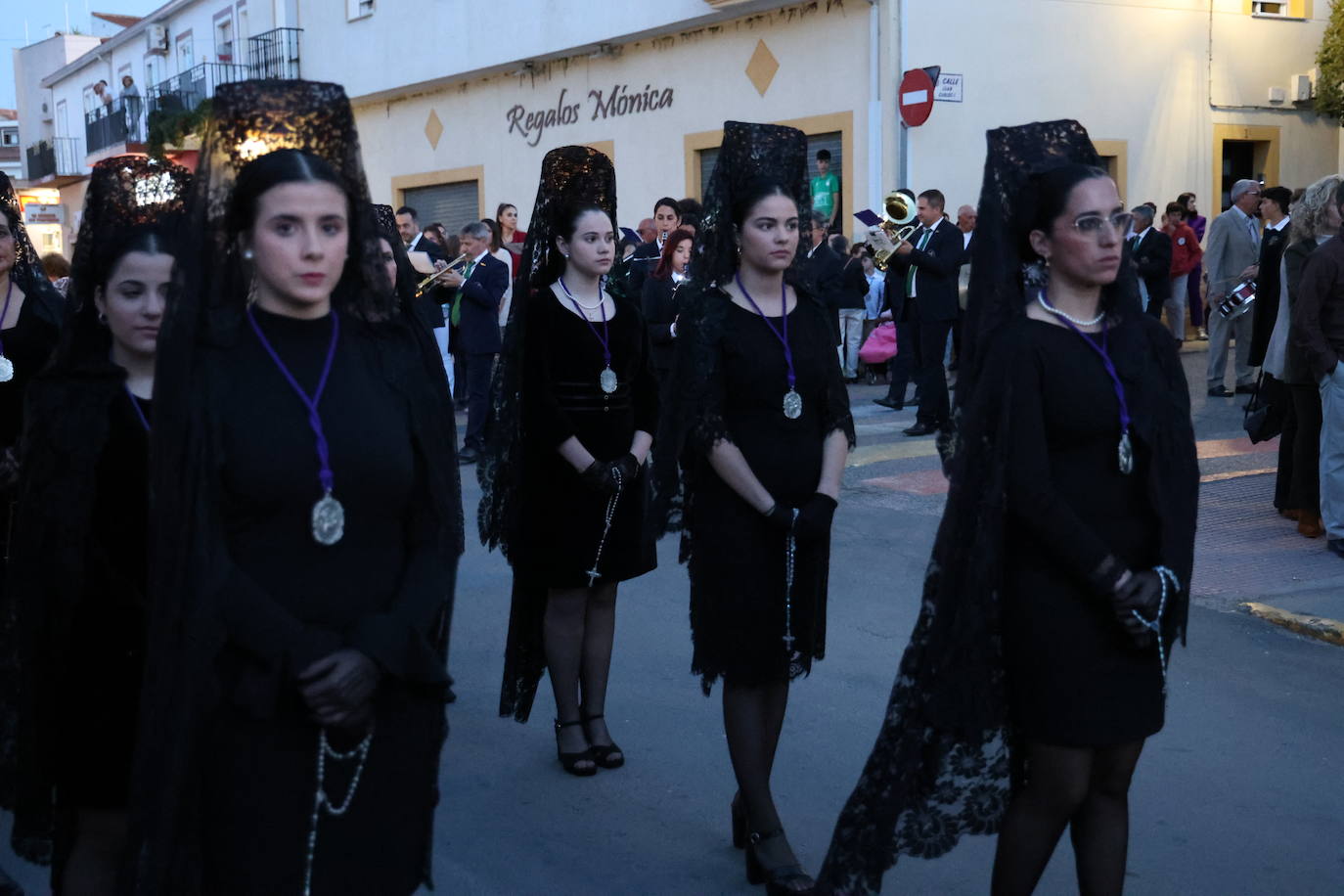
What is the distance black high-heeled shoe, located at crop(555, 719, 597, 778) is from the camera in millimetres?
5215

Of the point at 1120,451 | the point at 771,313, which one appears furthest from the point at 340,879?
the point at 771,313

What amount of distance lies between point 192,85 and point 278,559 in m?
36.7

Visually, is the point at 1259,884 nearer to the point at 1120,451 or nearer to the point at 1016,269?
the point at 1120,451

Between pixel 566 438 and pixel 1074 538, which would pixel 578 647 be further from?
pixel 1074 538

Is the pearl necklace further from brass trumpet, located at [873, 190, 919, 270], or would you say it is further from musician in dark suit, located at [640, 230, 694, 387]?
brass trumpet, located at [873, 190, 919, 270]

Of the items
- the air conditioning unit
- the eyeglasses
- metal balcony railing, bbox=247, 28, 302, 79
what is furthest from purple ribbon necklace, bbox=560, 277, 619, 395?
the air conditioning unit

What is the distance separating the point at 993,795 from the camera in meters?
3.51

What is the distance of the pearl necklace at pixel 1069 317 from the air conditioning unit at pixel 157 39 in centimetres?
4043

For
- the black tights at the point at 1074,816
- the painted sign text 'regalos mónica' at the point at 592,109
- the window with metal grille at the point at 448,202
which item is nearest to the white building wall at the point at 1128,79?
the painted sign text 'regalos mónica' at the point at 592,109

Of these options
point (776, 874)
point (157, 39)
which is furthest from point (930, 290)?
point (157, 39)

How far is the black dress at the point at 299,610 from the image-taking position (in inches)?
105

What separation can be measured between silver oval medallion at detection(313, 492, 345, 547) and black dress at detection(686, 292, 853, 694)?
172cm

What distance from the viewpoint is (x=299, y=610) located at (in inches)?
107

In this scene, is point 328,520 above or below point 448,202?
below
